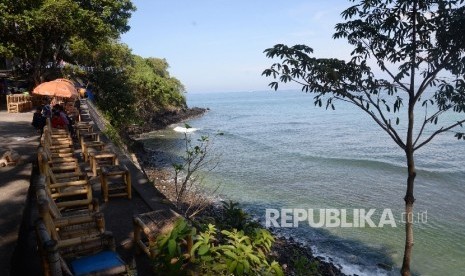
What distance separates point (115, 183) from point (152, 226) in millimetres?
3053

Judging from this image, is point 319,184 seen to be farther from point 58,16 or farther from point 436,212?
point 58,16

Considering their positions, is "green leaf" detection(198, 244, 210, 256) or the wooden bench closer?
"green leaf" detection(198, 244, 210, 256)

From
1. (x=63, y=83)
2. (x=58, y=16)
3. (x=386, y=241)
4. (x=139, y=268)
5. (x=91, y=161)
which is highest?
(x=58, y=16)

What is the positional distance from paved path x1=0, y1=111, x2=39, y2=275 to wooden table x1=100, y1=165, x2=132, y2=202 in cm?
Result: 125

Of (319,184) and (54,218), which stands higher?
(54,218)

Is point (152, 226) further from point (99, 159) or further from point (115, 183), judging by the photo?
point (99, 159)

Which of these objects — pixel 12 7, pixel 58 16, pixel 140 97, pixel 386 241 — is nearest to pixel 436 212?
pixel 386 241

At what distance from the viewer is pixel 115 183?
23.1 ft

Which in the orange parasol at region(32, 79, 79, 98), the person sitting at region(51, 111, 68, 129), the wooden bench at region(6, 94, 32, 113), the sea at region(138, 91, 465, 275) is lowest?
the sea at region(138, 91, 465, 275)

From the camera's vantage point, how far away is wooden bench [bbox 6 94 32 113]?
15086 millimetres

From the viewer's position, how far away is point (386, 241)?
39.5 feet

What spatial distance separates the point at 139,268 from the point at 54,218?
47.4 inches

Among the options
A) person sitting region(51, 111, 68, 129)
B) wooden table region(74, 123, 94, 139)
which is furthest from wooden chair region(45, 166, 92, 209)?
wooden table region(74, 123, 94, 139)

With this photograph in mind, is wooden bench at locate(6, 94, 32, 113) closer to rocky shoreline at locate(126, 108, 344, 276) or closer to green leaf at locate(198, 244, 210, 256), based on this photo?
rocky shoreline at locate(126, 108, 344, 276)
